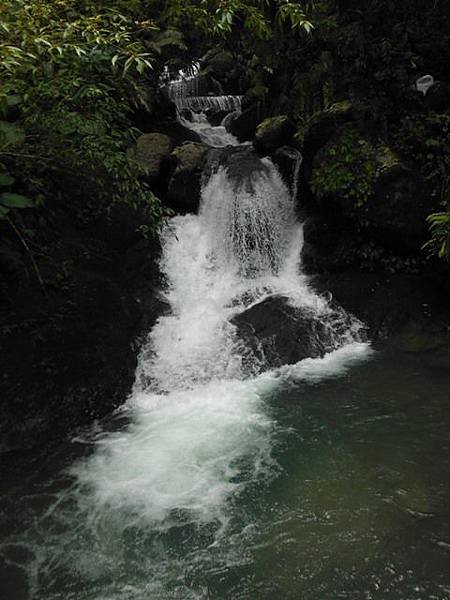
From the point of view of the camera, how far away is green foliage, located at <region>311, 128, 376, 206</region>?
28.2 feet

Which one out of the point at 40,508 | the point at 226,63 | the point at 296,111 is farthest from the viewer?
the point at 226,63

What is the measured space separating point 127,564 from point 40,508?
127cm

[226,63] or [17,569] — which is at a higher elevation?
[226,63]

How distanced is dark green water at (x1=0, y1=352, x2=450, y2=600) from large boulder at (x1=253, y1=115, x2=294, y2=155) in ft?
25.2

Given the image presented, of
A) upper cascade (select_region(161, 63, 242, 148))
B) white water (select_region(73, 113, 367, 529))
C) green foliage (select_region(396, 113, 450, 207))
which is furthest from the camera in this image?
upper cascade (select_region(161, 63, 242, 148))

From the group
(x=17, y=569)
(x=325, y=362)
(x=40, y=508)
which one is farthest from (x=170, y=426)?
(x=325, y=362)

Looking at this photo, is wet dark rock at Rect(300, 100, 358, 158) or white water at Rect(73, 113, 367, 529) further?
wet dark rock at Rect(300, 100, 358, 158)

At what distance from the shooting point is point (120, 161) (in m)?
4.98

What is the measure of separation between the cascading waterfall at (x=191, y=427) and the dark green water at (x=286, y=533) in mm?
20

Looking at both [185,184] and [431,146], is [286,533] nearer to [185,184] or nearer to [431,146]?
[431,146]

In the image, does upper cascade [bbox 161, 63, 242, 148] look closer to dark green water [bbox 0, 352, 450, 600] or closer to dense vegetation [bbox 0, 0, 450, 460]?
dense vegetation [bbox 0, 0, 450, 460]

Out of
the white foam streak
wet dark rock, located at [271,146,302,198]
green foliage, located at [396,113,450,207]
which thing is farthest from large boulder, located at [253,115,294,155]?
the white foam streak

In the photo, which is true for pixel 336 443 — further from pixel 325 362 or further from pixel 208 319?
pixel 208 319

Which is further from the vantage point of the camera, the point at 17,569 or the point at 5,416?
the point at 5,416
